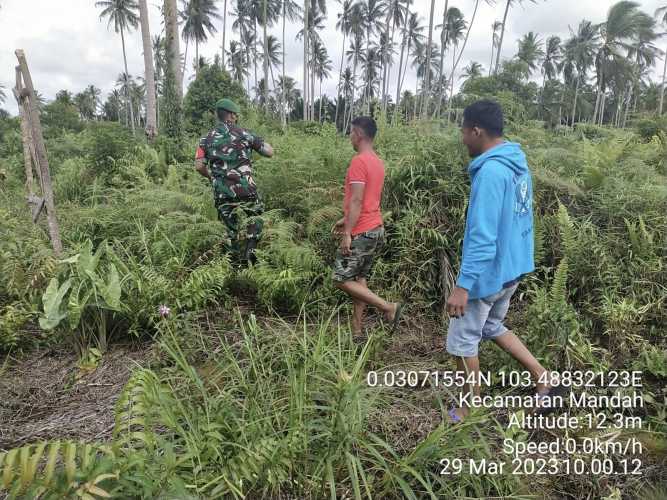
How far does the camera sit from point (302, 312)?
3770mm

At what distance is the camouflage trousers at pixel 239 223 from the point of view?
440 cm

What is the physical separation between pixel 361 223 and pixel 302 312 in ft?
3.20

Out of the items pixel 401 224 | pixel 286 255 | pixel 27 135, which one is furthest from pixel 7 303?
pixel 401 224

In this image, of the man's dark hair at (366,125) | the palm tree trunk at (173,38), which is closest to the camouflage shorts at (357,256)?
the man's dark hair at (366,125)

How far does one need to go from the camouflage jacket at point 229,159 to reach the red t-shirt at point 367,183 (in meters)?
1.55

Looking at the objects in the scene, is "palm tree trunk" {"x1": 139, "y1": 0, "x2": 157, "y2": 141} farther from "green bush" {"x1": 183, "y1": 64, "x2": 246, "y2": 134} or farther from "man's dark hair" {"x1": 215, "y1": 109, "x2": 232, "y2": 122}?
"man's dark hair" {"x1": 215, "y1": 109, "x2": 232, "y2": 122}

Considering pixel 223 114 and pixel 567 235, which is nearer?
pixel 567 235

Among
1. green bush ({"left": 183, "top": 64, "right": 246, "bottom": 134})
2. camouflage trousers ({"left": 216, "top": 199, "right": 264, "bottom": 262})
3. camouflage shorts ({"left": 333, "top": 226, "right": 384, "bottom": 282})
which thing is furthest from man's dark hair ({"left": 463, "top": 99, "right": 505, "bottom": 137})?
green bush ({"left": 183, "top": 64, "right": 246, "bottom": 134})

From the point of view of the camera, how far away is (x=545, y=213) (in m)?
4.77

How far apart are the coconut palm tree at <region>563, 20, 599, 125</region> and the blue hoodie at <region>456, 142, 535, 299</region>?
39.7 m

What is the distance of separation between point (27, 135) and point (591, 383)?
5320mm

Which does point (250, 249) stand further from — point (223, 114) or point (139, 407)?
point (139, 407)

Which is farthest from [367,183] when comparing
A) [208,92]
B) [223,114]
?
[208,92]

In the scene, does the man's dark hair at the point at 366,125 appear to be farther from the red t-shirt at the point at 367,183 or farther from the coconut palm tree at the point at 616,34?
the coconut palm tree at the point at 616,34
